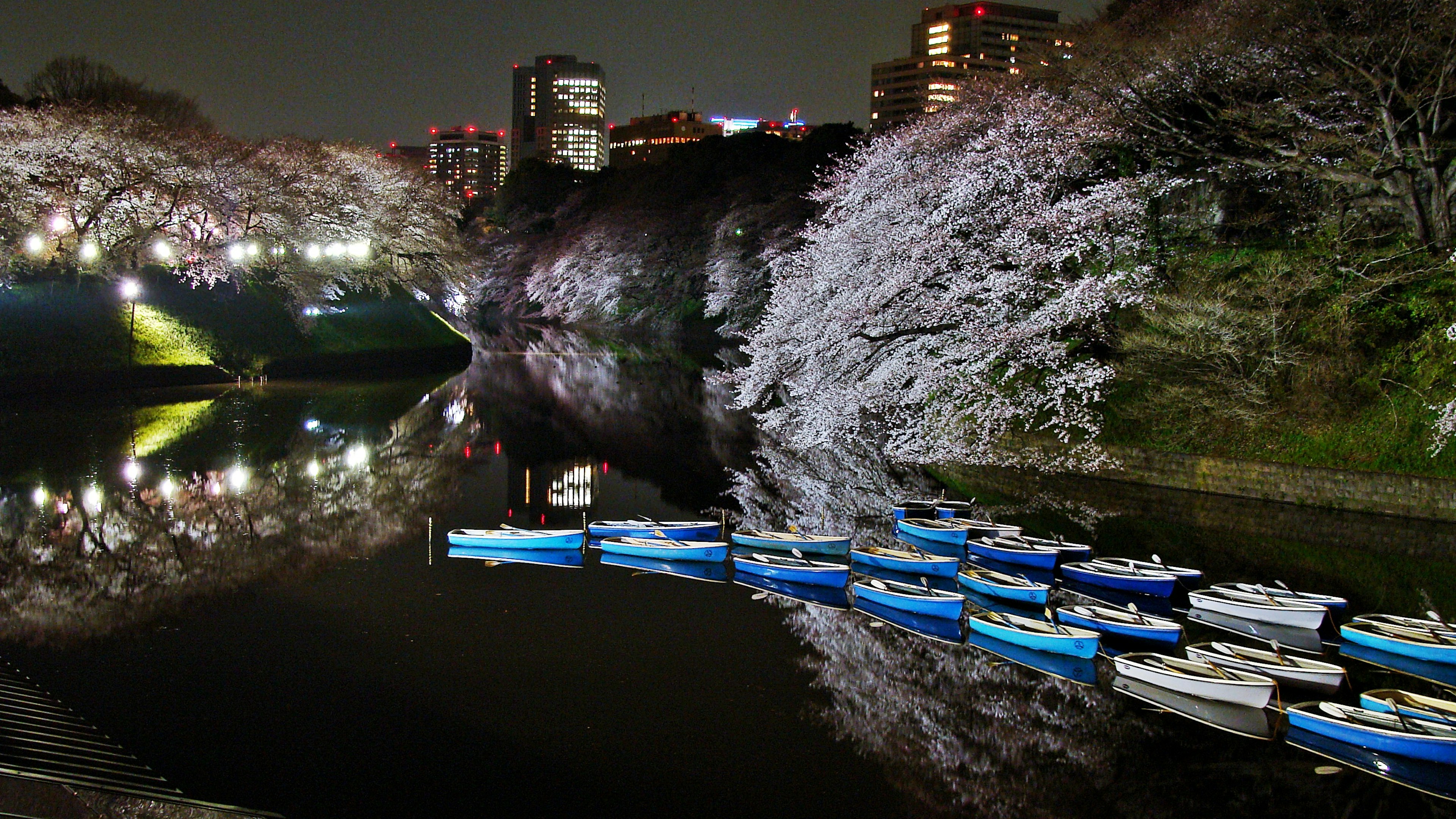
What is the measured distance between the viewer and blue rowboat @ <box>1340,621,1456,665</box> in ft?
32.1

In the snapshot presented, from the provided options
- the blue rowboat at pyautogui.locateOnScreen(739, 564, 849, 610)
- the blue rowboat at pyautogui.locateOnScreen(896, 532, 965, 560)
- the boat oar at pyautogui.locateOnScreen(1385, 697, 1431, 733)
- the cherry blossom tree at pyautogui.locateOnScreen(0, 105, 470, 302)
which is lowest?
the boat oar at pyautogui.locateOnScreen(1385, 697, 1431, 733)

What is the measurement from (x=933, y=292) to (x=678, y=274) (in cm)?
3711

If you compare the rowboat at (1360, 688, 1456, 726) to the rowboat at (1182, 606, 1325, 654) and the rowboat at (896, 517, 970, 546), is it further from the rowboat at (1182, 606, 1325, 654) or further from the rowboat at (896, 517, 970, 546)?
the rowboat at (896, 517, 970, 546)

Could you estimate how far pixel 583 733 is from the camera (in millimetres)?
8523

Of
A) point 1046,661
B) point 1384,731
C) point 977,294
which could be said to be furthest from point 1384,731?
point 977,294

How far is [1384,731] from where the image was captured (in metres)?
7.91

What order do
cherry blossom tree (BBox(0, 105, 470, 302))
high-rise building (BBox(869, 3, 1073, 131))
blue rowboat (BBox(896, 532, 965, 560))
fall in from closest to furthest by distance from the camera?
blue rowboat (BBox(896, 532, 965, 560)) < cherry blossom tree (BBox(0, 105, 470, 302)) < high-rise building (BBox(869, 3, 1073, 131))

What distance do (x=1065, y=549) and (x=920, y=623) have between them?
3207 millimetres

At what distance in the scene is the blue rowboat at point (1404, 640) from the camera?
980cm

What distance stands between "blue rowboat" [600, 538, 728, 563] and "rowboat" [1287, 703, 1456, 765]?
24.5ft

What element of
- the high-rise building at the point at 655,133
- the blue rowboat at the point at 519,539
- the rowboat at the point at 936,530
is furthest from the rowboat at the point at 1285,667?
the high-rise building at the point at 655,133

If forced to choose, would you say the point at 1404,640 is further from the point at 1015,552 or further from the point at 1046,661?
the point at 1015,552

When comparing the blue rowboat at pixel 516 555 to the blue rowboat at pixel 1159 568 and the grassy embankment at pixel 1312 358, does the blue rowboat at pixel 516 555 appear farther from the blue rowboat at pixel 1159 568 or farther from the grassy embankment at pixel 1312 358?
the grassy embankment at pixel 1312 358

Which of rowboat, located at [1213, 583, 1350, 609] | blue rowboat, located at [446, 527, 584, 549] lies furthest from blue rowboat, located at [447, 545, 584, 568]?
rowboat, located at [1213, 583, 1350, 609]
